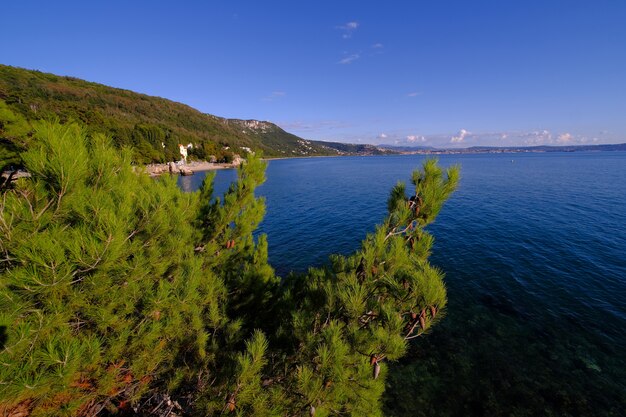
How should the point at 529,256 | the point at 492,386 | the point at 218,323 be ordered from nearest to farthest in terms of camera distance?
the point at 218,323 → the point at 492,386 → the point at 529,256

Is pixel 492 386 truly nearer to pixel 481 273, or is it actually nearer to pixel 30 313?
pixel 481 273

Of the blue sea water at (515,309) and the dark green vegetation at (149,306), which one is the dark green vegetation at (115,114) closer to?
the dark green vegetation at (149,306)

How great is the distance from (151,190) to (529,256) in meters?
24.0

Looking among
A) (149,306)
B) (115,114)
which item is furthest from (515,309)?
(115,114)

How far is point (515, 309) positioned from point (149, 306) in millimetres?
16585

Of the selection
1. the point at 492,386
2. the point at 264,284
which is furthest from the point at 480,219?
the point at 264,284

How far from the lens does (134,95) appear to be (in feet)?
612

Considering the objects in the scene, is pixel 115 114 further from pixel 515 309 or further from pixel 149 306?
pixel 515 309

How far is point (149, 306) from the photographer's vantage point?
3.68m

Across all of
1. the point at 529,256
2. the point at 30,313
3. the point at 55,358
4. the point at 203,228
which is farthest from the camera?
the point at 529,256

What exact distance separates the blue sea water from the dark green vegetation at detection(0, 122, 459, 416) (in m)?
6.78

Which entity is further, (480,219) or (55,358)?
(480,219)

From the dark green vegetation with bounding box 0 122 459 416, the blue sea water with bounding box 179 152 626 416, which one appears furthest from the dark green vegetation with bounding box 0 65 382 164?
the blue sea water with bounding box 179 152 626 416

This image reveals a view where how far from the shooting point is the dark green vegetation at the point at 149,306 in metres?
2.55
